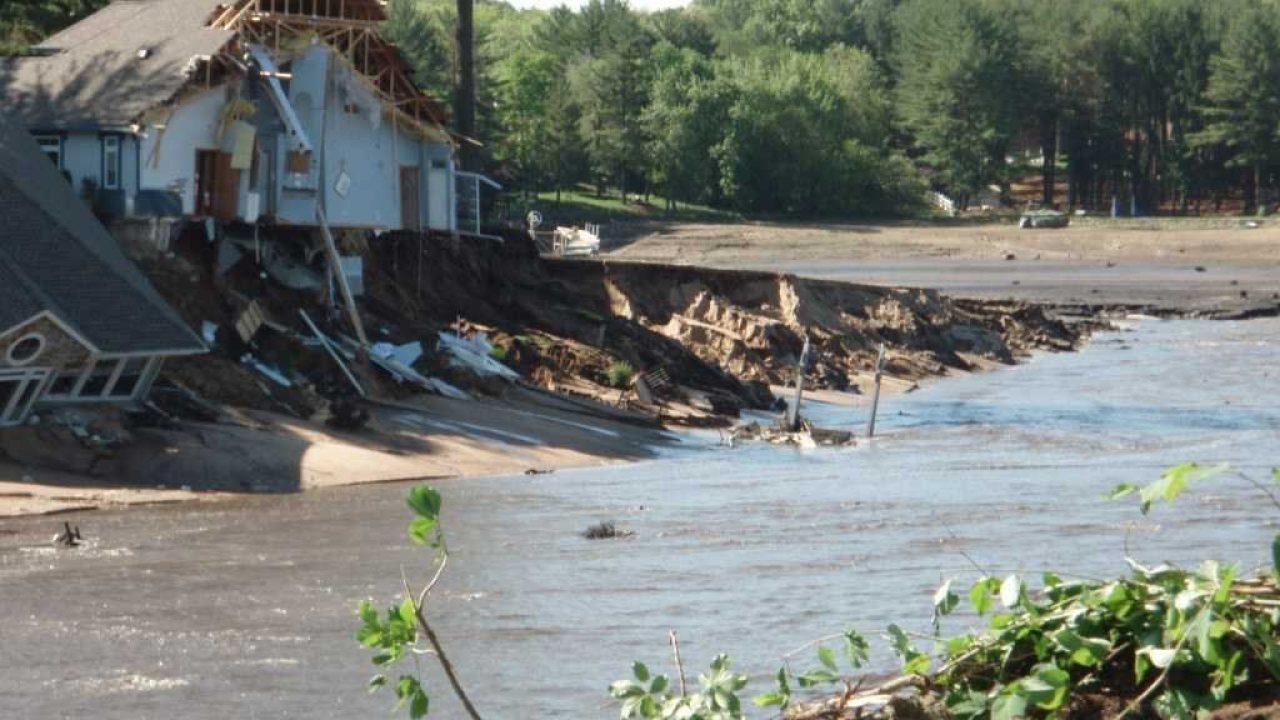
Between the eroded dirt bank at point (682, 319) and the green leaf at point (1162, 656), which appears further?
the eroded dirt bank at point (682, 319)

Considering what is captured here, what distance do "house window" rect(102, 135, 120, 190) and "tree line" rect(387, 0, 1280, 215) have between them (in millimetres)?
60971

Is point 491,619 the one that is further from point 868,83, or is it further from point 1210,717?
point 868,83

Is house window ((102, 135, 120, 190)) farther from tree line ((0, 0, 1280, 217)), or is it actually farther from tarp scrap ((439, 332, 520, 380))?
tree line ((0, 0, 1280, 217))

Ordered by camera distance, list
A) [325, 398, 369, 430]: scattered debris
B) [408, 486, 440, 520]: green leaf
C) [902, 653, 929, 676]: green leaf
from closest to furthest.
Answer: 1. [408, 486, 440, 520]: green leaf
2. [902, 653, 929, 676]: green leaf
3. [325, 398, 369, 430]: scattered debris

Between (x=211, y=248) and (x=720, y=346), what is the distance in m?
13.5

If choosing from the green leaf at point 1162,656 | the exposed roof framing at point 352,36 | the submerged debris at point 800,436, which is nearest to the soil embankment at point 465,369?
the submerged debris at point 800,436

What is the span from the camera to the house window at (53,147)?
37656 millimetres

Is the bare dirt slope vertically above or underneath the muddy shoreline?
underneath

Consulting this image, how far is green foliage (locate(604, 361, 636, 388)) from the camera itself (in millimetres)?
40219

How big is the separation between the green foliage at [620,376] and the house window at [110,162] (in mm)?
9340

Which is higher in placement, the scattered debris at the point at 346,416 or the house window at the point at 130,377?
the house window at the point at 130,377

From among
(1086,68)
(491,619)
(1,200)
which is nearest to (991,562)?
(491,619)

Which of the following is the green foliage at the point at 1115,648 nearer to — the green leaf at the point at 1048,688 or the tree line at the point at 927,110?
the green leaf at the point at 1048,688

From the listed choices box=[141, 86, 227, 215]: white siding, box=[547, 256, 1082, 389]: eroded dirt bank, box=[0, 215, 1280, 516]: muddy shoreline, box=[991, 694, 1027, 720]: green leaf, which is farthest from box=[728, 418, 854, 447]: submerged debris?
box=[991, 694, 1027, 720]: green leaf
